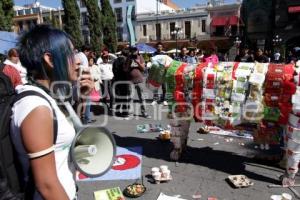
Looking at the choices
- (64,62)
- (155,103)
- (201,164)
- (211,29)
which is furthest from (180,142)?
(211,29)

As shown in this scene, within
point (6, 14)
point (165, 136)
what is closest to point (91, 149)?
point (165, 136)

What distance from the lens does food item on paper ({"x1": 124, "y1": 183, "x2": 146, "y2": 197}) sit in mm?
3824

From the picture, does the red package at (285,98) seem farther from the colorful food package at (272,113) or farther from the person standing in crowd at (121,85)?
the person standing in crowd at (121,85)

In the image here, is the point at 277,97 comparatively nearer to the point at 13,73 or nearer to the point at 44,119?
the point at 44,119

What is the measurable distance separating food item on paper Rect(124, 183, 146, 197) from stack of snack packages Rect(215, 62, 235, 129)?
52.9 inches

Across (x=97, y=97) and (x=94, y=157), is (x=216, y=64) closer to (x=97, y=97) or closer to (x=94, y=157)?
(x=94, y=157)

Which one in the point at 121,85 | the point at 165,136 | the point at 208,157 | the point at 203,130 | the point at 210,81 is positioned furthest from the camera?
the point at 121,85

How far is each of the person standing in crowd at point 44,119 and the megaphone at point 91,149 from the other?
0.06 meters

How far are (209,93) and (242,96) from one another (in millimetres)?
431

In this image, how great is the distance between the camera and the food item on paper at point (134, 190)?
12.5 feet

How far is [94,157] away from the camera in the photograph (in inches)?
73.4

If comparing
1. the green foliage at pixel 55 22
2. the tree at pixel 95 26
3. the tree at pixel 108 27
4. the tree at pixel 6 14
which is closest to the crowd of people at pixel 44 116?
the green foliage at pixel 55 22

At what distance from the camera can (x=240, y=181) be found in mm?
4000

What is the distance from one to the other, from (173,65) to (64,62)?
3.15 metres
